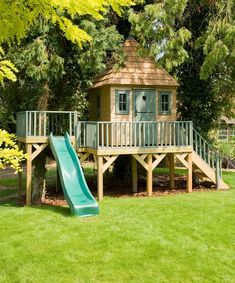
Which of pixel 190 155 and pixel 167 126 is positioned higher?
pixel 167 126

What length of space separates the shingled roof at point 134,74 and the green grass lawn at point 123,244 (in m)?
5.22

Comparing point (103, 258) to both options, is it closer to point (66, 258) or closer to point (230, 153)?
point (66, 258)

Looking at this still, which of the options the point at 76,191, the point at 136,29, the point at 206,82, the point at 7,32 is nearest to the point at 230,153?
the point at 206,82

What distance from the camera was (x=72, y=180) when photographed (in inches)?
512

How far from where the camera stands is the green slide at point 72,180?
11.8 metres

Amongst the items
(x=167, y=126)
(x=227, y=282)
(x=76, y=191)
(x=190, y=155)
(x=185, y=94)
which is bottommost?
(x=227, y=282)

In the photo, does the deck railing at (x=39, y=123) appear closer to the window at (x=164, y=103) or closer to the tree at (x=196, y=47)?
the window at (x=164, y=103)

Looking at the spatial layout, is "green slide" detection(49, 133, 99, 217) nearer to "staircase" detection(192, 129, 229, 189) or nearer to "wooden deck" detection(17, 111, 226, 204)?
"wooden deck" detection(17, 111, 226, 204)

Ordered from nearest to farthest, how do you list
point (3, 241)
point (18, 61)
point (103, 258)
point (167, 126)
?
point (103, 258) < point (3, 241) < point (18, 61) < point (167, 126)

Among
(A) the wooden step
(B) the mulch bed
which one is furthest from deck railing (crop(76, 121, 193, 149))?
(B) the mulch bed

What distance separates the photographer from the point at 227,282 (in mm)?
7570

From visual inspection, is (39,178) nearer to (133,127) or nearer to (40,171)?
(40,171)

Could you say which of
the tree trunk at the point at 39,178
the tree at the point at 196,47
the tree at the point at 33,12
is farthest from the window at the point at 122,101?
the tree at the point at 33,12

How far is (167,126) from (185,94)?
3.77 metres
